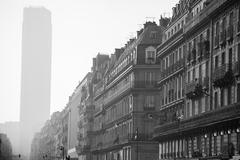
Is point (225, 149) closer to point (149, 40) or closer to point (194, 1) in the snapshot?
point (194, 1)

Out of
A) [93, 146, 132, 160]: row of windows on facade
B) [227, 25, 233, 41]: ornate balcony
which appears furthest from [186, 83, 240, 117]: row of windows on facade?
[93, 146, 132, 160]: row of windows on facade

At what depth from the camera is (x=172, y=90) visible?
102750 millimetres

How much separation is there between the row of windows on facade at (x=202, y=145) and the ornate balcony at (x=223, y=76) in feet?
15.7

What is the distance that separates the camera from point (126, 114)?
468ft

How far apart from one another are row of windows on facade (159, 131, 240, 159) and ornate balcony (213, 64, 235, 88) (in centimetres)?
480

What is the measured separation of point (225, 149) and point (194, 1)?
26.6 metres

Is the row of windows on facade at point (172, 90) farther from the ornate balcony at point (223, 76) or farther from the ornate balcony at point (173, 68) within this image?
the ornate balcony at point (223, 76)

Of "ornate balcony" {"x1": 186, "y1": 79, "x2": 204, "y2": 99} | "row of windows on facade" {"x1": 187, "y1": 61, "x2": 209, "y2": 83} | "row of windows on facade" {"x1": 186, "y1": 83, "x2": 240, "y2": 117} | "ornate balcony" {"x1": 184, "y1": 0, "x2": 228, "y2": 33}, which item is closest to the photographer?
"row of windows on facade" {"x1": 186, "y1": 83, "x2": 240, "y2": 117}

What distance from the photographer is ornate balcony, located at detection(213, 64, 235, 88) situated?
72312 mm

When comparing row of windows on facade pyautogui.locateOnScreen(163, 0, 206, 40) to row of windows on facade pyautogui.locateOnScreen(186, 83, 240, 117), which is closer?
row of windows on facade pyautogui.locateOnScreen(186, 83, 240, 117)

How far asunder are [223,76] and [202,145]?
11.7 meters

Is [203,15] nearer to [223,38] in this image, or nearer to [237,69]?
[223,38]

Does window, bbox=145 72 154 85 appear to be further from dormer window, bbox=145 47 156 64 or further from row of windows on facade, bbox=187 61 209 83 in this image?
row of windows on facade, bbox=187 61 209 83

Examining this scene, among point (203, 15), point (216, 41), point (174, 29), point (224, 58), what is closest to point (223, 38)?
point (224, 58)
